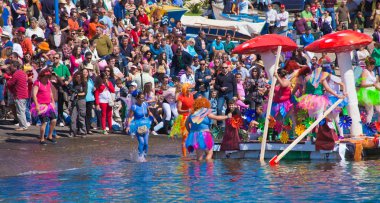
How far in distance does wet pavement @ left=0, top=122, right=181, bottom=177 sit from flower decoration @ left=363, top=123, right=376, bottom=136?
416 cm

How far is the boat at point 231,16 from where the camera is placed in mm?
42000

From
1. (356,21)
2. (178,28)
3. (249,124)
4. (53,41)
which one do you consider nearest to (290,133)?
(249,124)

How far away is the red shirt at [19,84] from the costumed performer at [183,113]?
12.1ft

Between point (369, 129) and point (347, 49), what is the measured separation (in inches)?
73.2

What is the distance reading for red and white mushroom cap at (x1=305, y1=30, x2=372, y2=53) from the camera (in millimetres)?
24188

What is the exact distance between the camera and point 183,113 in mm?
25453

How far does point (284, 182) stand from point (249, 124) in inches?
191

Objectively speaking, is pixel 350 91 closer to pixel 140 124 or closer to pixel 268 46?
pixel 268 46

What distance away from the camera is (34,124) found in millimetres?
28438

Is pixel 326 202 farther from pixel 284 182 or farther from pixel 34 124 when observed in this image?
pixel 34 124

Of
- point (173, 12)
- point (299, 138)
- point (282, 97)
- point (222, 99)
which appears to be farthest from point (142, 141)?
point (173, 12)

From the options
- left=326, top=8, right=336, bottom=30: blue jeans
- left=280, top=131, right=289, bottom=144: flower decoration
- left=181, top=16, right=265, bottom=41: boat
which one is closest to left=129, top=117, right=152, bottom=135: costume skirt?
left=280, top=131, right=289, bottom=144: flower decoration

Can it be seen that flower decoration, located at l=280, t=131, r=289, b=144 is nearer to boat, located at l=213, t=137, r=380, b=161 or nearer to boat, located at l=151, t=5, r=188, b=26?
boat, located at l=213, t=137, r=380, b=161

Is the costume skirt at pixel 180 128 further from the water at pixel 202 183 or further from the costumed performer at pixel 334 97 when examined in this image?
the costumed performer at pixel 334 97
